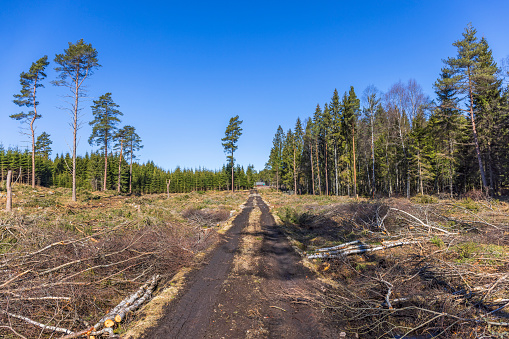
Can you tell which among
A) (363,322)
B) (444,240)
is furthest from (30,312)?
(444,240)

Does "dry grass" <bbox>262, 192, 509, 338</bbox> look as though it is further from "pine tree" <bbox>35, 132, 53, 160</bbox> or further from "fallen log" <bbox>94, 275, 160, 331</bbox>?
"pine tree" <bbox>35, 132, 53, 160</bbox>

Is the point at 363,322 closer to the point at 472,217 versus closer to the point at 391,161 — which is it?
the point at 472,217

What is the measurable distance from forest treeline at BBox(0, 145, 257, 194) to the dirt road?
39.3m

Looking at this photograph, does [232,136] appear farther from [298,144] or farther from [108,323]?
[108,323]

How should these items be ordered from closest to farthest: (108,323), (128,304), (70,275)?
(108,323)
(128,304)
(70,275)

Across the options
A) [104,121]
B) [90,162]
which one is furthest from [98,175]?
[104,121]

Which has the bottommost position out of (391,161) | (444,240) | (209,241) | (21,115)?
(209,241)

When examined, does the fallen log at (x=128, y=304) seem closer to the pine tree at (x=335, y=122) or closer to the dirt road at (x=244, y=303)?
the dirt road at (x=244, y=303)

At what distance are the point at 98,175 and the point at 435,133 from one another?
71850 mm

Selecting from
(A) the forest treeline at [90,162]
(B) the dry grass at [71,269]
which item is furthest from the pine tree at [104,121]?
(B) the dry grass at [71,269]

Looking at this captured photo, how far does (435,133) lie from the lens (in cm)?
2781

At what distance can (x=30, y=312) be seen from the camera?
4.39 m

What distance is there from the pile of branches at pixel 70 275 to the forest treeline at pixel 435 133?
20.6 metres

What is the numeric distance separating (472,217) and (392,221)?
9.56 feet
